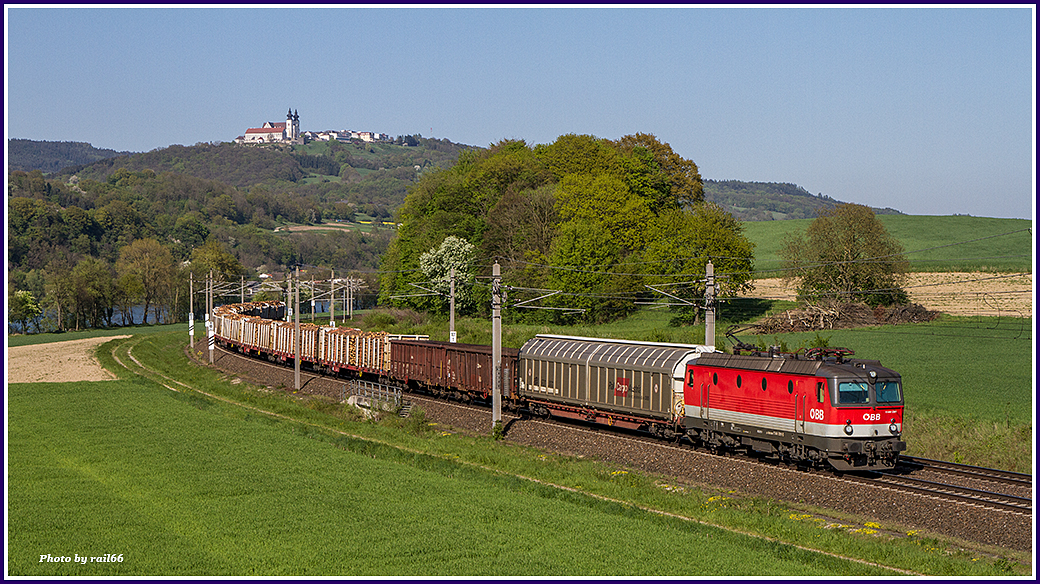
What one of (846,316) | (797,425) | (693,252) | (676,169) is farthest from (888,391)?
(676,169)

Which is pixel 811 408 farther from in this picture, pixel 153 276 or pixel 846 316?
pixel 153 276

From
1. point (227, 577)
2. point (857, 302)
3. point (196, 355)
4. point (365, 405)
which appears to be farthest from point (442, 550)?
point (196, 355)

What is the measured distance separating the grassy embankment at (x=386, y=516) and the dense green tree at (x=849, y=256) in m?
45.1

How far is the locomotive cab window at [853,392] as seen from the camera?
2653 cm

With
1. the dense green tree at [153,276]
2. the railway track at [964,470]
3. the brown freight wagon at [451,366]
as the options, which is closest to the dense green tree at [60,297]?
the dense green tree at [153,276]

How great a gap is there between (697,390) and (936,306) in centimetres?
5233

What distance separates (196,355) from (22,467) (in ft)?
181

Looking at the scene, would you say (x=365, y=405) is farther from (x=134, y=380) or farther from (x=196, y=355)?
(x=196, y=355)

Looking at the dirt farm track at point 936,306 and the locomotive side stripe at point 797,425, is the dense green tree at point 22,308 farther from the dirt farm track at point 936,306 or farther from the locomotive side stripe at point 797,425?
the locomotive side stripe at point 797,425

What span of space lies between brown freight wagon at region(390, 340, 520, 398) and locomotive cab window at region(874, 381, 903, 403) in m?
16.7

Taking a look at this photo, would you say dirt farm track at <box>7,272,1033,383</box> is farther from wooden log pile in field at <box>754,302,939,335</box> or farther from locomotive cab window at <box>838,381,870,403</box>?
locomotive cab window at <box>838,381,870,403</box>

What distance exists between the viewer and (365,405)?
43.6 m

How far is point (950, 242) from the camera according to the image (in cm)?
13425

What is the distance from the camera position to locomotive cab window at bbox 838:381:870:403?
26531 mm
